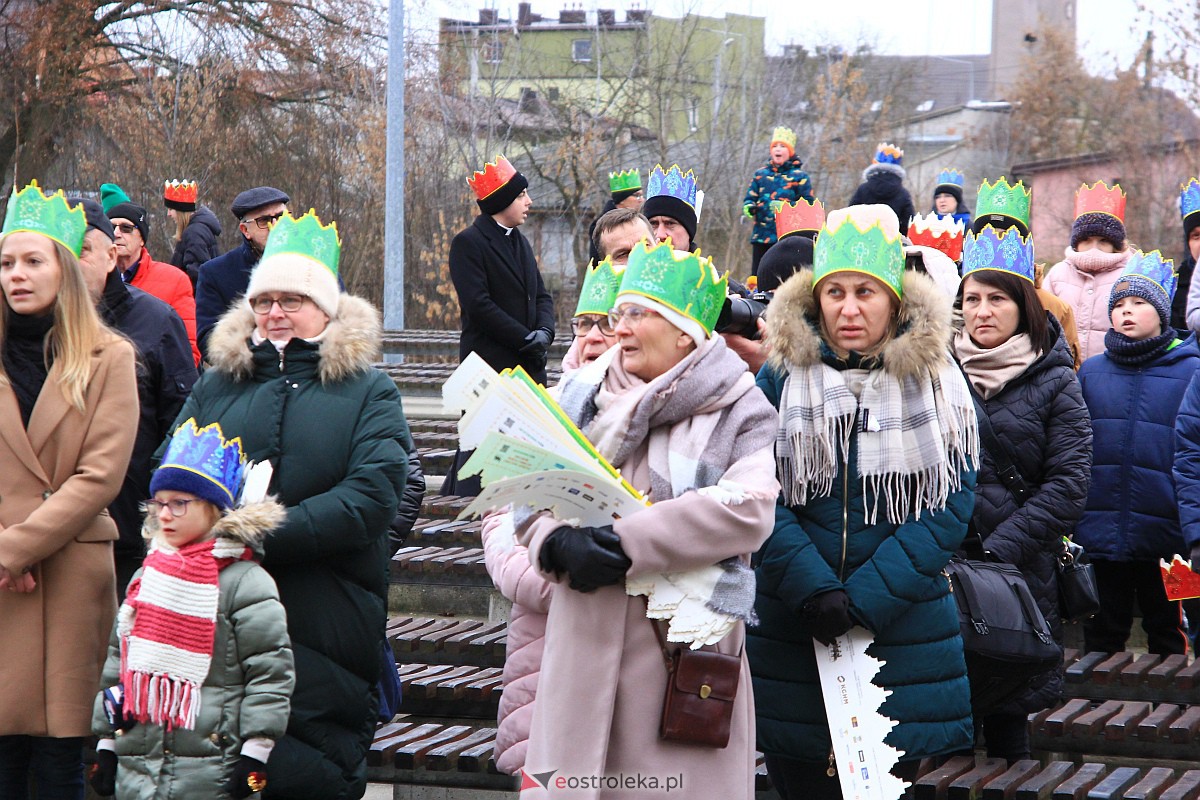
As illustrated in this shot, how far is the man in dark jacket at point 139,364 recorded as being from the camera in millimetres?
5352

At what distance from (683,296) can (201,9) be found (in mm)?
25202

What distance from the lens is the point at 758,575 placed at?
4.12 meters

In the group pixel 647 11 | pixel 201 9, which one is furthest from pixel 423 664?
pixel 647 11

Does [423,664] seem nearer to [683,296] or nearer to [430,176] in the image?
[683,296]

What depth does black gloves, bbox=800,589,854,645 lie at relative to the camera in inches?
153

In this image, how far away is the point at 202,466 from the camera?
4184 mm

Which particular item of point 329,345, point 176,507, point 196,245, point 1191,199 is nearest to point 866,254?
point 329,345

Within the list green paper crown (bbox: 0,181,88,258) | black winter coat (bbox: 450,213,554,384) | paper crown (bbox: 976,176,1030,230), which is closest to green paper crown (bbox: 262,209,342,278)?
green paper crown (bbox: 0,181,88,258)

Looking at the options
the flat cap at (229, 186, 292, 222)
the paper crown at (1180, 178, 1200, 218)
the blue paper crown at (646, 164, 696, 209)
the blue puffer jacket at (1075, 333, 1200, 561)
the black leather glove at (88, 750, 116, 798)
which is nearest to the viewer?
the black leather glove at (88, 750, 116, 798)

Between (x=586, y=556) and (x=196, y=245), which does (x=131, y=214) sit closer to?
(x=196, y=245)

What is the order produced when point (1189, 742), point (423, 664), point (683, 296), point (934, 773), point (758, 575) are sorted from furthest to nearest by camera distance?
1. point (423, 664)
2. point (1189, 742)
3. point (934, 773)
4. point (758, 575)
5. point (683, 296)

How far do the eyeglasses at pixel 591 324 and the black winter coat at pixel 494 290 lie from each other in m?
3.03

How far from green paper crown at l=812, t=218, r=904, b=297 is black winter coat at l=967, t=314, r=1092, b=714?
1.19m

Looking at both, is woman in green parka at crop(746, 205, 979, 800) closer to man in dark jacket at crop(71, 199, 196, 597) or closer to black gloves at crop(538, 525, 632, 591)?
black gloves at crop(538, 525, 632, 591)
